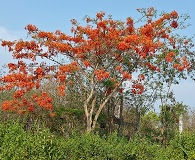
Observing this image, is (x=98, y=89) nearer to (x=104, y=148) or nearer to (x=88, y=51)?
(x=88, y=51)

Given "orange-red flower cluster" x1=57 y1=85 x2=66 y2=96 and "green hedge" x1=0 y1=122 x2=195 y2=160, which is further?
"orange-red flower cluster" x1=57 y1=85 x2=66 y2=96

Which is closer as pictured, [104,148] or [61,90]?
[104,148]

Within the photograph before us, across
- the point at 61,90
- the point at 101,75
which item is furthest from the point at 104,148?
the point at 61,90

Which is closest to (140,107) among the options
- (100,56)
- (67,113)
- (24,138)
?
(67,113)

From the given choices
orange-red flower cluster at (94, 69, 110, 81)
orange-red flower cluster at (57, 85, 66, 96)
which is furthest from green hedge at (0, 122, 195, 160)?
orange-red flower cluster at (57, 85, 66, 96)

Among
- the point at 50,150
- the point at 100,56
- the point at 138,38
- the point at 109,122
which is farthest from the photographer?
the point at 109,122

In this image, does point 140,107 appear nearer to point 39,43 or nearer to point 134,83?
point 134,83

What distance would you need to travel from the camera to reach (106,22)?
1532 cm

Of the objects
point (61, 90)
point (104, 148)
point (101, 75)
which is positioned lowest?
point (104, 148)

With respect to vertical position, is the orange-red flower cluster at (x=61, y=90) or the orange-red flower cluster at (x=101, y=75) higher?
the orange-red flower cluster at (x=101, y=75)

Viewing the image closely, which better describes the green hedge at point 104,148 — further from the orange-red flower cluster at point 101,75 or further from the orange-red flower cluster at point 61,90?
the orange-red flower cluster at point 61,90

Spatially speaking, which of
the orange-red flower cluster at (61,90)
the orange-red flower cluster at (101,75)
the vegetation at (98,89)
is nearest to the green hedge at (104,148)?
the vegetation at (98,89)

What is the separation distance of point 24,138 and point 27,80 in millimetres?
8468

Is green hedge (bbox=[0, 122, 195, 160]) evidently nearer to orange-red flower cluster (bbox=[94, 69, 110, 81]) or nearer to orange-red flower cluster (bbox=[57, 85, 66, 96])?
orange-red flower cluster (bbox=[94, 69, 110, 81])
